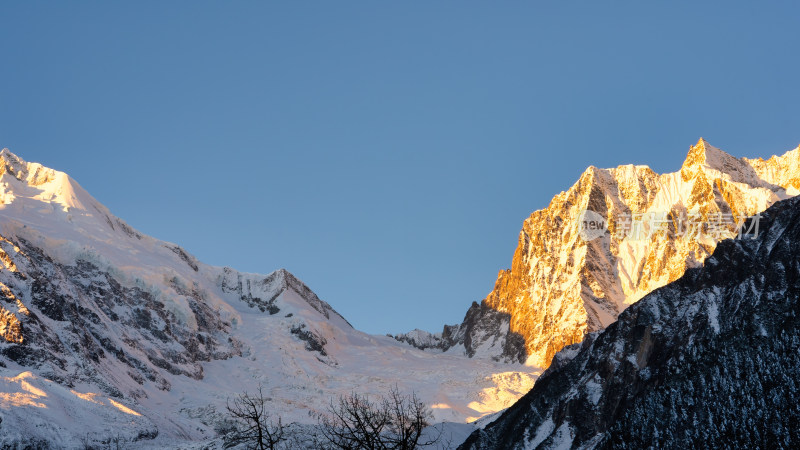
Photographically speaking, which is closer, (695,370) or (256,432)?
(256,432)

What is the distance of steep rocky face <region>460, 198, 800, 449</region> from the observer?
92500 mm

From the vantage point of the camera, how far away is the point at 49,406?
497ft

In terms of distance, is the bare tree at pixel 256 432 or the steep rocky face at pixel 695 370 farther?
the steep rocky face at pixel 695 370

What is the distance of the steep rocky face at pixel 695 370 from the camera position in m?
92.5

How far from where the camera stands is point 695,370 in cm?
10019

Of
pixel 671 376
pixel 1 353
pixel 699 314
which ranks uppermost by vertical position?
pixel 699 314

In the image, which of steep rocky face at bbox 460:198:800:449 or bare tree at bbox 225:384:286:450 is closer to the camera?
bare tree at bbox 225:384:286:450

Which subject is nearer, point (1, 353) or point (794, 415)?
point (794, 415)

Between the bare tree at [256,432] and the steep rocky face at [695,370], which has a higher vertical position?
the steep rocky face at [695,370]

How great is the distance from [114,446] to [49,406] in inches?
499

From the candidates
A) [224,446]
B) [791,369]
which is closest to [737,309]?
[791,369]

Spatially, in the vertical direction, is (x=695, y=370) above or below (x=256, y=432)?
above

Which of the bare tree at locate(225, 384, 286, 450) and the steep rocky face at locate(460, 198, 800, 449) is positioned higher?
the steep rocky face at locate(460, 198, 800, 449)

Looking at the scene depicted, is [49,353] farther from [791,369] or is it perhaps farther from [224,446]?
[791,369]
